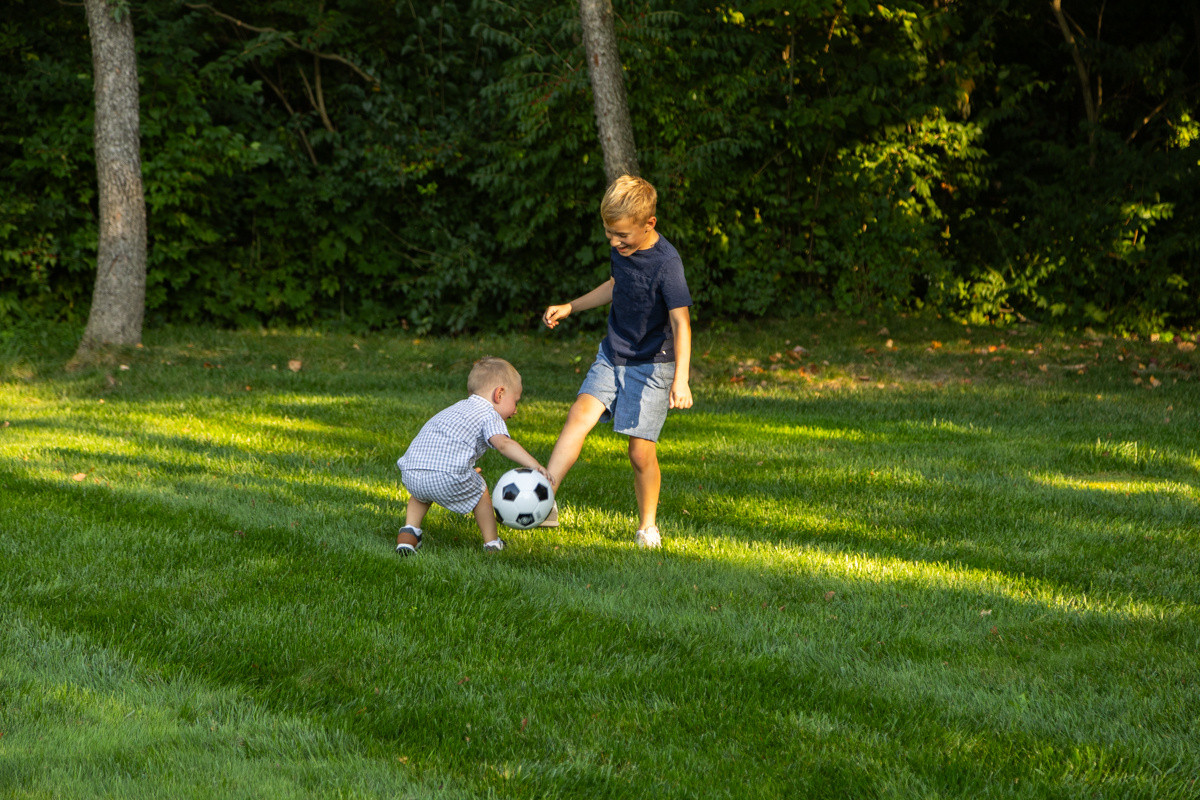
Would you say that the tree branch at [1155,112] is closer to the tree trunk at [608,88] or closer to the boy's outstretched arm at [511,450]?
the tree trunk at [608,88]

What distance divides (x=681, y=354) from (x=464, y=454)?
3.67 feet

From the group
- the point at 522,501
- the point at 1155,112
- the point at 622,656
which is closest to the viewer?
the point at 622,656

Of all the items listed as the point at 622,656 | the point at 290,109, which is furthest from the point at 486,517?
the point at 290,109

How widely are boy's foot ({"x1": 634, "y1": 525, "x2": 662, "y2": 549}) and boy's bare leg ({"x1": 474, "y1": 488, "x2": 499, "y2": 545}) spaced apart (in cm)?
70

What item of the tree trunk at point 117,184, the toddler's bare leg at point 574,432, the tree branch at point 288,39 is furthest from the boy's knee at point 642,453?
the tree branch at point 288,39

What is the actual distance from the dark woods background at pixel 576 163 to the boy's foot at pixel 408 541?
8.35 m

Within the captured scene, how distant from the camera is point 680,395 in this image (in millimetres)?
4746

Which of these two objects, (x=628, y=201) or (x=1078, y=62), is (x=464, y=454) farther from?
(x=1078, y=62)

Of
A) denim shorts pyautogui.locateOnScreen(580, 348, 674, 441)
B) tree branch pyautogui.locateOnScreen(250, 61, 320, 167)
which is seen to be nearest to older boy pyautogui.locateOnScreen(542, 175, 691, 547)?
denim shorts pyautogui.locateOnScreen(580, 348, 674, 441)

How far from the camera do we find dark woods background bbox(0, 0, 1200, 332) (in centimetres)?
1301

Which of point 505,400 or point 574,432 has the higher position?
point 505,400

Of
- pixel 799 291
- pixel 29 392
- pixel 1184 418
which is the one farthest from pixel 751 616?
pixel 799 291

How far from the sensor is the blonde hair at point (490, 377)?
4887 millimetres

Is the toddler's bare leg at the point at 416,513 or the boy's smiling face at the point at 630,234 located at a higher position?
the boy's smiling face at the point at 630,234
